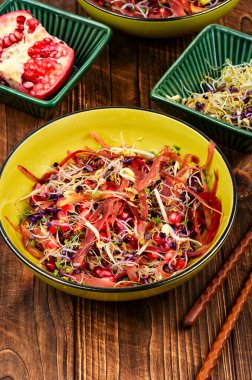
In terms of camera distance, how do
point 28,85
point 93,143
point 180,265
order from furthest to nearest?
point 28,85
point 93,143
point 180,265

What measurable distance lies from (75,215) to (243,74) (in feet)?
3.83

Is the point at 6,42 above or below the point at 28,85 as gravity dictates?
above

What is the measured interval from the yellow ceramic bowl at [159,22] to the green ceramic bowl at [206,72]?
8 centimetres

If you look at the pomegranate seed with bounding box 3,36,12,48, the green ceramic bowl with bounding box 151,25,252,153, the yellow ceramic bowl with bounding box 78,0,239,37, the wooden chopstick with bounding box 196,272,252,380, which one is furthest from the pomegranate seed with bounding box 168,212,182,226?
the pomegranate seed with bounding box 3,36,12,48

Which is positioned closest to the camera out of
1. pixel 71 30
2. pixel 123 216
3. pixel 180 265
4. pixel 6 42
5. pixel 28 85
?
pixel 180 265

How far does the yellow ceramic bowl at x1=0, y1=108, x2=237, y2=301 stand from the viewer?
242cm

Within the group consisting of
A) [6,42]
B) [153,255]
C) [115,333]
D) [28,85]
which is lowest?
[115,333]

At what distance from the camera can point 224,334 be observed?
239 centimetres

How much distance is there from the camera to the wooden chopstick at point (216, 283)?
2436 mm

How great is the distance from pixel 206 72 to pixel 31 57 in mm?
869

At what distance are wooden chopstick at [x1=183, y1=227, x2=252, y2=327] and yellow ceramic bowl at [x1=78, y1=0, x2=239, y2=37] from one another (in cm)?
112

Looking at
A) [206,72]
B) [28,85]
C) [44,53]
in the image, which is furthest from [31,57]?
[206,72]

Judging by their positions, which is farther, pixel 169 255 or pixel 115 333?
pixel 115 333

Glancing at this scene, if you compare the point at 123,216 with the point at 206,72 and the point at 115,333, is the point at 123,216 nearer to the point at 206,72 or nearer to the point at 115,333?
the point at 115,333
